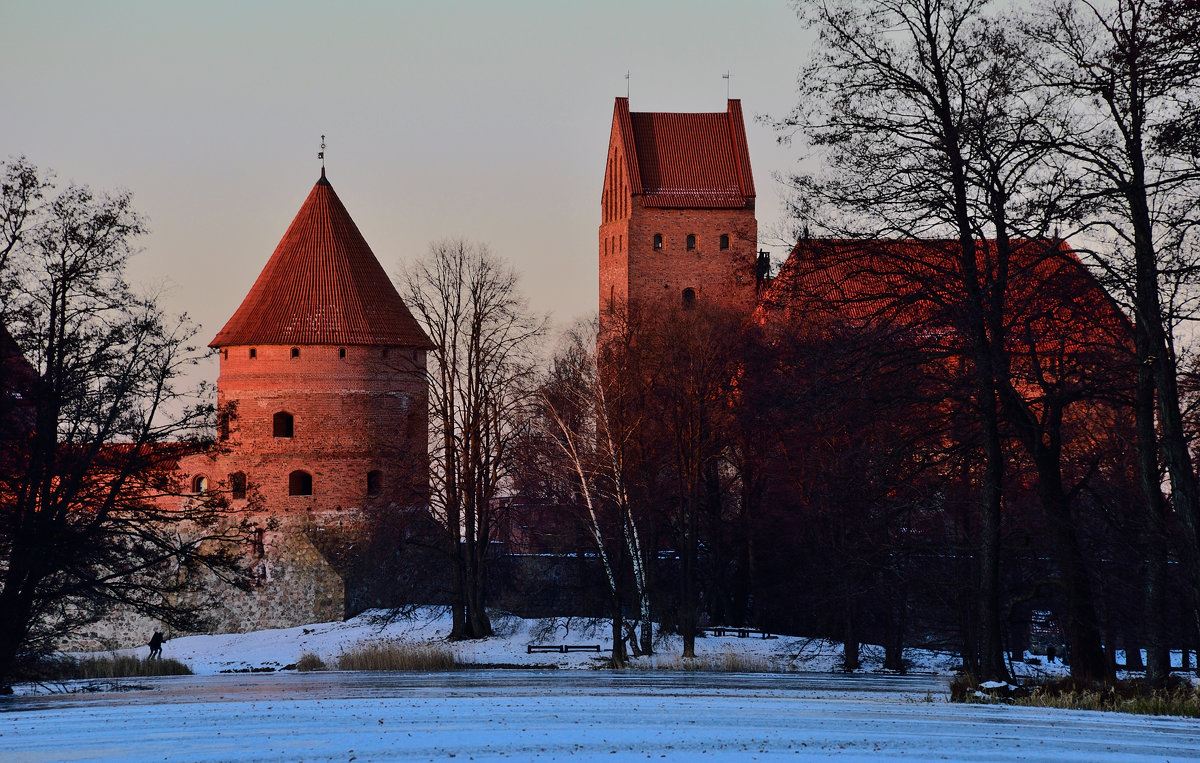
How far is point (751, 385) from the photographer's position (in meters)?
27.3

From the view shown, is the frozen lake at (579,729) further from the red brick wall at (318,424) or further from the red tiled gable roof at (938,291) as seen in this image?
the red brick wall at (318,424)

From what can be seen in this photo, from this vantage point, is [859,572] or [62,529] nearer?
[62,529]

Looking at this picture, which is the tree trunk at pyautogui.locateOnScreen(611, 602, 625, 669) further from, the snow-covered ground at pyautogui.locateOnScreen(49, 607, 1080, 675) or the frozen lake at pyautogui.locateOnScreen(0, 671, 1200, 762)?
the frozen lake at pyautogui.locateOnScreen(0, 671, 1200, 762)

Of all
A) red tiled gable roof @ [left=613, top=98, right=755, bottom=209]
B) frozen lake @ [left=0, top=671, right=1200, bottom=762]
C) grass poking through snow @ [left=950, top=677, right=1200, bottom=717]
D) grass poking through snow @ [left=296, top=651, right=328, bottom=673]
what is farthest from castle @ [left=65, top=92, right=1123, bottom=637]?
grass poking through snow @ [left=950, top=677, right=1200, bottom=717]

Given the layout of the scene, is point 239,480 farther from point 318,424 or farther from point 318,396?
point 318,396

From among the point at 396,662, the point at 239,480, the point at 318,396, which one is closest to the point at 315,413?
the point at 318,396

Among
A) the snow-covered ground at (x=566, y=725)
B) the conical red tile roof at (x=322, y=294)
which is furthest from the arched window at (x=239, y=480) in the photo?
the snow-covered ground at (x=566, y=725)

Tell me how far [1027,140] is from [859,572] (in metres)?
8.83

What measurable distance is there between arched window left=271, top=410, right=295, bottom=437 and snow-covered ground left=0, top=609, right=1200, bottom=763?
64.9 feet

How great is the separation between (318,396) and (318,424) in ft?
2.26

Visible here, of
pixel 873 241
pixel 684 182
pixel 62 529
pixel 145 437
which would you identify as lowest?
pixel 62 529

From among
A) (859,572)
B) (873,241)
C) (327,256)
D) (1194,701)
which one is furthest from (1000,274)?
(327,256)

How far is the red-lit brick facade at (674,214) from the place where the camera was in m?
48.2

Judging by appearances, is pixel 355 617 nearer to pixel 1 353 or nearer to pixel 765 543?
pixel 765 543
